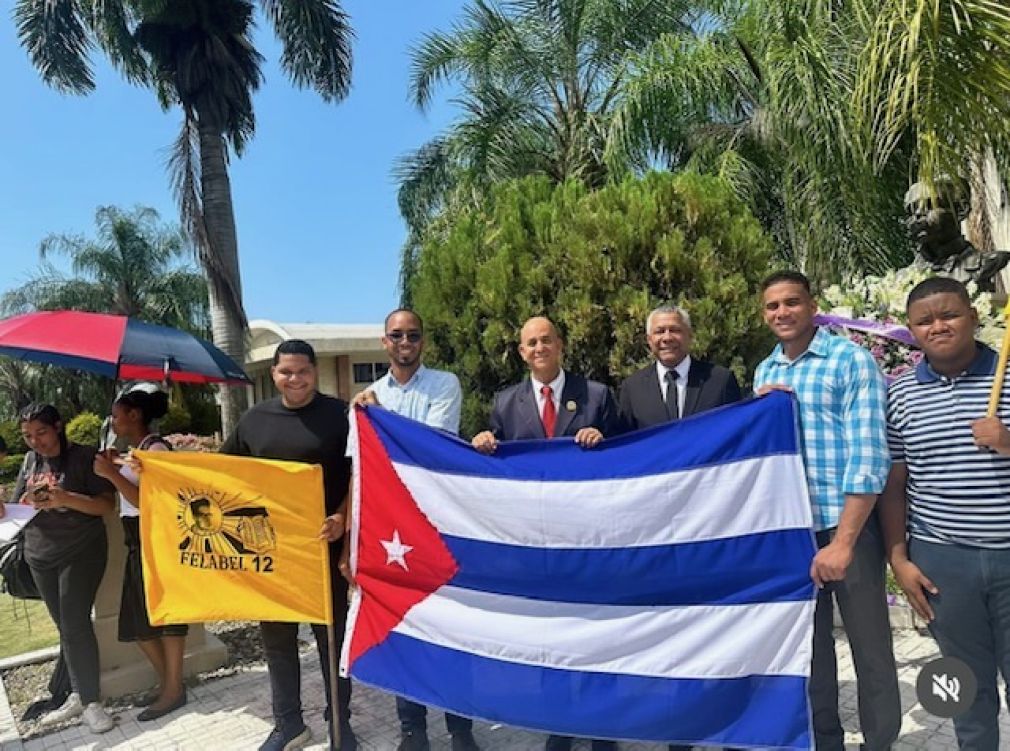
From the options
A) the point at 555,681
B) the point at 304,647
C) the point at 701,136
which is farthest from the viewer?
the point at 701,136

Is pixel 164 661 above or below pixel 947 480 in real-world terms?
below

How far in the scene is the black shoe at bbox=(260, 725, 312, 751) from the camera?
3459 millimetres

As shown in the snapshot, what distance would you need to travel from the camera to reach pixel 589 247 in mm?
5426

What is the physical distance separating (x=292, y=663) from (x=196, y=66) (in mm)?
15066

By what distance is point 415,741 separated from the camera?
131 inches

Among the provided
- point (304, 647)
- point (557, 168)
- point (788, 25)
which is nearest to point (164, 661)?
point (304, 647)

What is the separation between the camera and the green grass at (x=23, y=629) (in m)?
5.87

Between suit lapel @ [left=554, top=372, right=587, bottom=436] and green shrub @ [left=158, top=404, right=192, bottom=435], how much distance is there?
19.9 metres

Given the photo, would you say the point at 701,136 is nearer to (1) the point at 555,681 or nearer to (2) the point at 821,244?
(2) the point at 821,244

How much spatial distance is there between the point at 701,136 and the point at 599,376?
708cm

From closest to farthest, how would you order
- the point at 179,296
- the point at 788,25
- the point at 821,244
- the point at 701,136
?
the point at 788,25 → the point at 821,244 → the point at 701,136 → the point at 179,296

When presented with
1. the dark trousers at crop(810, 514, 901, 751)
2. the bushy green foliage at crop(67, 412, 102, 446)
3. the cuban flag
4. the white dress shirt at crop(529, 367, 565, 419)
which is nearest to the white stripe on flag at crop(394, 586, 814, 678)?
the cuban flag

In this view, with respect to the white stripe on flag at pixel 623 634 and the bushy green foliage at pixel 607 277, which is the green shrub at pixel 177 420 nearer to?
the bushy green foliage at pixel 607 277

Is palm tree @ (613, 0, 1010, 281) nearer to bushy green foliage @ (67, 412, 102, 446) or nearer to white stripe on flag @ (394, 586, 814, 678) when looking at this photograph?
white stripe on flag @ (394, 586, 814, 678)
